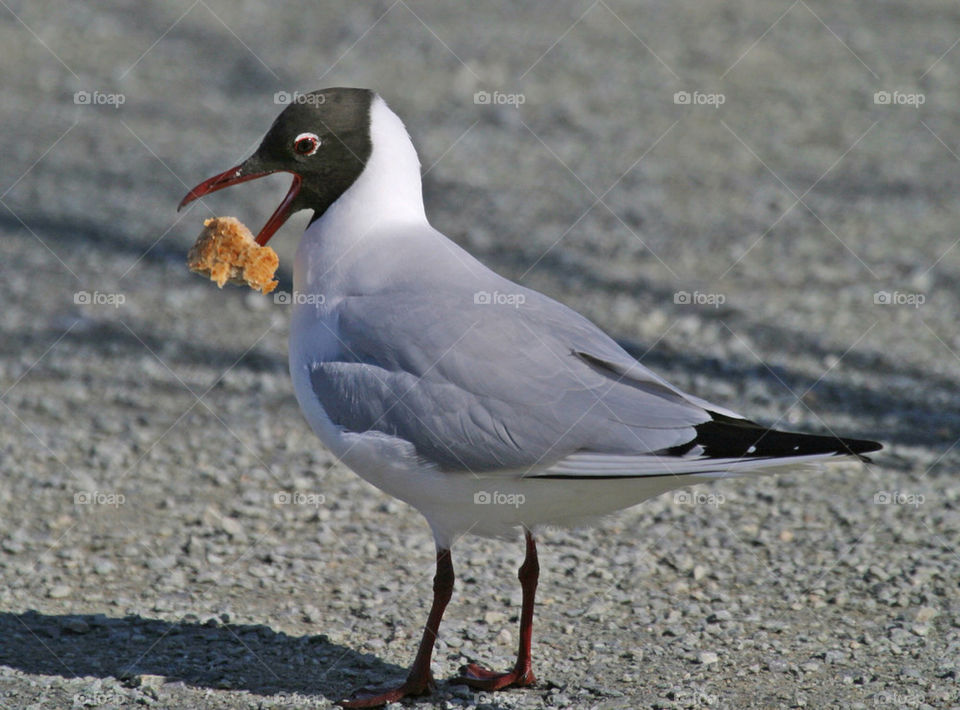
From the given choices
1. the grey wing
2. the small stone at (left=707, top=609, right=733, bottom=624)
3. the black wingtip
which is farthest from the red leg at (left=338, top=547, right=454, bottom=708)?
the small stone at (left=707, top=609, right=733, bottom=624)

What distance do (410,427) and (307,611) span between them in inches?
48.4

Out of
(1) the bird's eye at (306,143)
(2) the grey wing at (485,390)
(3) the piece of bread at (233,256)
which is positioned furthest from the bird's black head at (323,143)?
(2) the grey wing at (485,390)

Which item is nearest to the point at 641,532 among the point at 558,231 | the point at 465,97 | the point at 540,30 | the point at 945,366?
the point at 945,366

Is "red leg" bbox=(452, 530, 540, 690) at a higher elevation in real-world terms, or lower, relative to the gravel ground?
lower

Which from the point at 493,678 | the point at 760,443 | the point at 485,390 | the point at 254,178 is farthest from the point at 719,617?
the point at 254,178

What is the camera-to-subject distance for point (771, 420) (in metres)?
6.64

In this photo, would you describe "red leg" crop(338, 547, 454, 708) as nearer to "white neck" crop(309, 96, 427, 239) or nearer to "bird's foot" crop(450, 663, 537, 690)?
"bird's foot" crop(450, 663, 537, 690)

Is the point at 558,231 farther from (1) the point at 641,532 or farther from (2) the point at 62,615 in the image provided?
(2) the point at 62,615

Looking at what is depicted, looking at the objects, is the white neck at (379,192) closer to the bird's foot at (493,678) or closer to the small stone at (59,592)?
the bird's foot at (493,678)

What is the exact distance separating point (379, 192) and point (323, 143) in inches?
10.1

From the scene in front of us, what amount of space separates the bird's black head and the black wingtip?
4.92 feet

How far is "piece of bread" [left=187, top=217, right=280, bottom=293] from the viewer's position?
460 cm

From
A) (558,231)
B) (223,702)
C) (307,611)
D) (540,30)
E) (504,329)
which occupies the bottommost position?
(223,702)

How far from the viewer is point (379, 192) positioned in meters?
4.41
